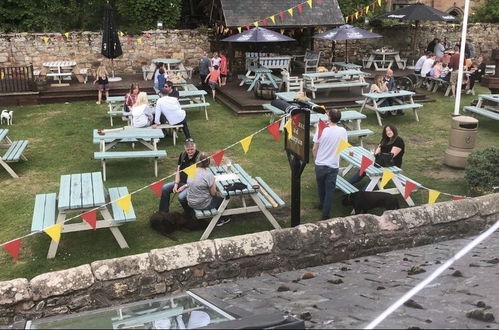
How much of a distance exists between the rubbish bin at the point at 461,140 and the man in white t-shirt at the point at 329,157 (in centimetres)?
337

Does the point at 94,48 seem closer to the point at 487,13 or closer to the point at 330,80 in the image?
the point at 330,80

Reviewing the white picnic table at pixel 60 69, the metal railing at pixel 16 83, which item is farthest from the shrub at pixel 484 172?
the white picnic table at pixel 60 69

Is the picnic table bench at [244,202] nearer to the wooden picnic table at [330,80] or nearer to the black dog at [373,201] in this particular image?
the black dog at [373,201]

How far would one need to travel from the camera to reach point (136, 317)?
307 centimetres

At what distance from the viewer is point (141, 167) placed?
9531mm

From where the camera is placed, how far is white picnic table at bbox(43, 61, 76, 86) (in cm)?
1646

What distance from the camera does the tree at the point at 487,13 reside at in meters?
23.8

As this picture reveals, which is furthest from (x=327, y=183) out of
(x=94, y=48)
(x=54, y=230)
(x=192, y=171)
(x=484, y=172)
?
(x=94, y=48)

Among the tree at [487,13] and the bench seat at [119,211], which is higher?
the tree at [487,13]

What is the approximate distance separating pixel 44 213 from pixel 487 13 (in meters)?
23.8

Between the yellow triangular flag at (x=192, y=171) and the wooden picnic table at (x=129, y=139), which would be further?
the wooden picnic table at (x=129, y=139)

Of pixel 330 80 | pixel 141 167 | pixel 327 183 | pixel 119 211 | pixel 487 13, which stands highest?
pixel 487 13

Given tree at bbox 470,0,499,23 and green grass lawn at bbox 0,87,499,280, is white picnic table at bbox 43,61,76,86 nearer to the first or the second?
green grass lawn at bbox 0,87,499,280

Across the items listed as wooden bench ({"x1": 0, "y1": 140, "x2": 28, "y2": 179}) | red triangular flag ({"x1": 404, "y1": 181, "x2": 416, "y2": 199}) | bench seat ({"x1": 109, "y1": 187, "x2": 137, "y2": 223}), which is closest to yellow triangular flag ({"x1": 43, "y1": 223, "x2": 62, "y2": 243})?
bench seat ({"x1": 109, "y1": 187, "x2": 137, "y2": 223})
